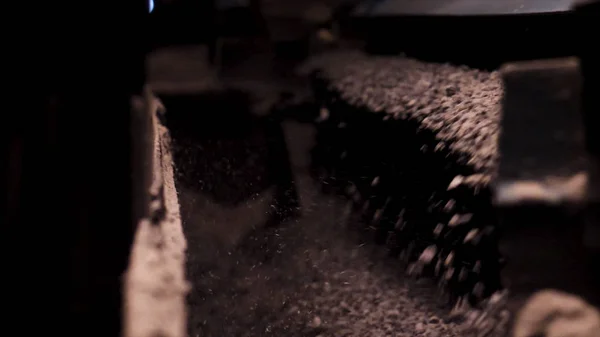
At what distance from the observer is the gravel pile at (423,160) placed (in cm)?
111

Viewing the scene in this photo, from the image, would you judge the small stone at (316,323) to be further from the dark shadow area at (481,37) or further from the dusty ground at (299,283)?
the dark shadow area at (481,37)

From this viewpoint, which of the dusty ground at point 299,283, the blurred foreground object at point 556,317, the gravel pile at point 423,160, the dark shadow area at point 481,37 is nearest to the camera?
the blurred foreground object at point 556,317

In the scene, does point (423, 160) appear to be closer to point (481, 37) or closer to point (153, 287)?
point (481, 37)

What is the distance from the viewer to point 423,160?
1.38 m

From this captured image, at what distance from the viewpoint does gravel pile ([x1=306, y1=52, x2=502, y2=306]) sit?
43.7 inches

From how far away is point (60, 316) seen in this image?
583 millimetres

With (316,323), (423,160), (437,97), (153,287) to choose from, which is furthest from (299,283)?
(153,287)

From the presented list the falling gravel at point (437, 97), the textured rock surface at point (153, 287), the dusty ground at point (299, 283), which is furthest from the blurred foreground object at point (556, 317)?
the dusty ground at point (299, 283)

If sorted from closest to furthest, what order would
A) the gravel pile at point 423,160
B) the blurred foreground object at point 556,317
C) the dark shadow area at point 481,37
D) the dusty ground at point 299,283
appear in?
1. the blurred foreground object at point 556,317
2. the gravel pile at point 423,160
3. the dark shadow area at point 481,37
4. the dusty ground at point 299,283

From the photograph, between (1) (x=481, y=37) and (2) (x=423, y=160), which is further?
(1) (x=481, y=37)

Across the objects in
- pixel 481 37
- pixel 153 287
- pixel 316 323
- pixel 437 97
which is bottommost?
pixel 316 323

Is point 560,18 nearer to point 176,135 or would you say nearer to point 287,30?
point 176,135

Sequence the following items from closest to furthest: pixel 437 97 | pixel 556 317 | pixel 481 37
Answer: pixel 556 317 < pixel 437 97 < pixel 481 37

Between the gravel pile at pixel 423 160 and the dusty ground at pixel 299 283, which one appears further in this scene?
the dusty ground at pixel 299 283
